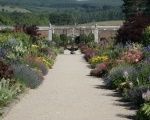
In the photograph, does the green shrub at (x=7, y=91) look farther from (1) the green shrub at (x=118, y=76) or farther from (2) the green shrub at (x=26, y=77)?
(1) the green shrub at (x=118, y=76)

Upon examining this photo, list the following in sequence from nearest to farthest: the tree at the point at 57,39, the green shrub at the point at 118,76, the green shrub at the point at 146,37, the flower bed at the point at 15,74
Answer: the flower bed at the point at 15,74, the green shrub at the point at 118,76, the green shrub at the point at 146,37, the tree at the point at 57,39

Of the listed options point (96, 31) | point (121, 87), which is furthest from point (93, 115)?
point (96, 31)

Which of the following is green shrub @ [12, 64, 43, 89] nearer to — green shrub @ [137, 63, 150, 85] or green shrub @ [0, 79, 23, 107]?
green shrub @ [0, 79, 23, 107]

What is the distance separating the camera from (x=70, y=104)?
1440 centimetres

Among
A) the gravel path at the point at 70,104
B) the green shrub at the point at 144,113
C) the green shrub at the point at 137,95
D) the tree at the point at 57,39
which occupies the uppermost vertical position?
the green shrub at the point at 144,113

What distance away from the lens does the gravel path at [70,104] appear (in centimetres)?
1252

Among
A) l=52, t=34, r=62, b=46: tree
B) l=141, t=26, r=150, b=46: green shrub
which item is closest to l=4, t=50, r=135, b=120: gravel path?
l=141, t=26, r=150, b=46: green shrub

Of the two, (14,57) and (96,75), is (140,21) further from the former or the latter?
(14,57)

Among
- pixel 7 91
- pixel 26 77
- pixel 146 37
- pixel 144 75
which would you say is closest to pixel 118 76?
pixel 144 75

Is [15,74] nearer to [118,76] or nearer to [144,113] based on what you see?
[118,76]

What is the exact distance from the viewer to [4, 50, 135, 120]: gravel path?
12.5 meters

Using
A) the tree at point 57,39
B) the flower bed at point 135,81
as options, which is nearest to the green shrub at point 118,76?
the flower bed at point 135,81

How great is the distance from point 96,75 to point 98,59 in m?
5.73

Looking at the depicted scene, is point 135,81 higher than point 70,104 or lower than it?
higher
